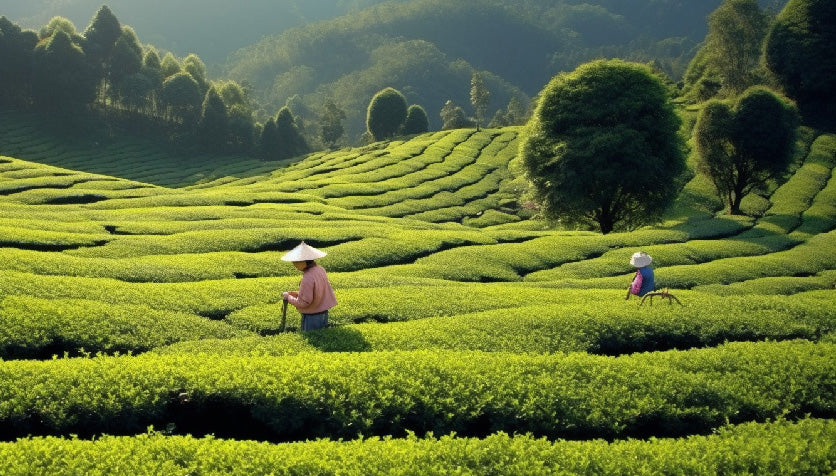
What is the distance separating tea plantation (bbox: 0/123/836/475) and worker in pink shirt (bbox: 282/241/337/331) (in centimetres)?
54

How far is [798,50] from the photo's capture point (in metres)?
81.6

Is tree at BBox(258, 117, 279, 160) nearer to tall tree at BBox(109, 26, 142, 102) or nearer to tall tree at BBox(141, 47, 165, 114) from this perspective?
tall tree at BBox(141, 47, 165, 114)

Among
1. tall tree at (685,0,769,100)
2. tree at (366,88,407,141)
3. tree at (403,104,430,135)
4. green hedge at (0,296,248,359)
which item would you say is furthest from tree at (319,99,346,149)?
green hedge at (0,296,248,359)

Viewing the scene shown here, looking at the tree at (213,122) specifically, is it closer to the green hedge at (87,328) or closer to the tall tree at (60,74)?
the tall tree at (60,74)

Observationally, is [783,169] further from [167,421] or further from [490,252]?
[167,421]

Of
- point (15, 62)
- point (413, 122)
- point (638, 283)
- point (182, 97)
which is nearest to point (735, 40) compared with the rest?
point (413, 122)

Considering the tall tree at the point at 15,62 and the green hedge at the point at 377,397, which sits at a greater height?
the tall tree at the point at 15,62

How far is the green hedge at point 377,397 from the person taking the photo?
9.94 metres

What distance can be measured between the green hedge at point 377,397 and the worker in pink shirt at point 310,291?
2622 mm

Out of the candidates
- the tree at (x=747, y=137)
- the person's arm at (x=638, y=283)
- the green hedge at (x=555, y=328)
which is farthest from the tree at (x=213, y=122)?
A: the person's arm at (x=638, y=283)

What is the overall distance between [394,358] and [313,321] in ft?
13.1

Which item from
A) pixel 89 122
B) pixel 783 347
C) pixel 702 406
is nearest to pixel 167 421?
pixel 702 406

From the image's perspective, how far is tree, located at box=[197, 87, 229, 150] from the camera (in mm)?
107312

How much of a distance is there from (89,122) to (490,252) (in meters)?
95.8
